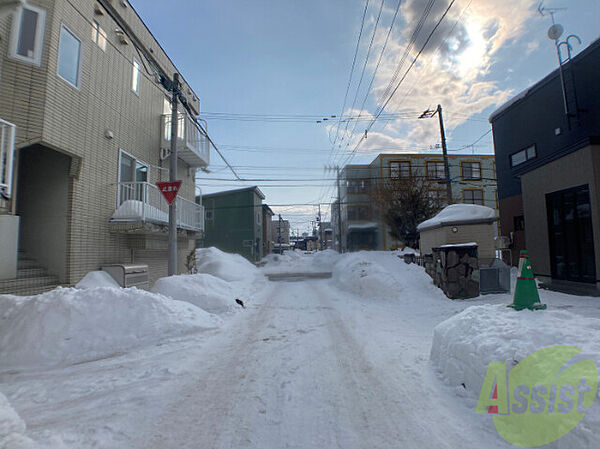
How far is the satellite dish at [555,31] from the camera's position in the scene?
9219mm

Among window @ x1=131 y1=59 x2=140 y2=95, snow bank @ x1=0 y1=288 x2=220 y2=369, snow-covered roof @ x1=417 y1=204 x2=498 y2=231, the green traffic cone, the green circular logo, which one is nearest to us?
the green circular logo

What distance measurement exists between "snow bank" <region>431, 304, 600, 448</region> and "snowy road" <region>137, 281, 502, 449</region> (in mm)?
338

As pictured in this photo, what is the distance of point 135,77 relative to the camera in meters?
9.91

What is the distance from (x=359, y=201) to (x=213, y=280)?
90.0 feet

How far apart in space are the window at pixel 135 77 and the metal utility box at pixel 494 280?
38.6 ft

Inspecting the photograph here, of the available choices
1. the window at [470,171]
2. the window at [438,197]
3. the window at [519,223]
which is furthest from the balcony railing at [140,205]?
the window at [470,171]

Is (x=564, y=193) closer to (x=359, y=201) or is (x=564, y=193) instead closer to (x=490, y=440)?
(x=490, y=440)

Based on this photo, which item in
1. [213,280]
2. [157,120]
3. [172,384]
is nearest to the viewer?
[172,384]

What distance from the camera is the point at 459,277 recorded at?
810cm

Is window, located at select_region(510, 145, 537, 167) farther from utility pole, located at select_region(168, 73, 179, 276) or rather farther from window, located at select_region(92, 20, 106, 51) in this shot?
window, located at select_region(92, 20, 106, 51)

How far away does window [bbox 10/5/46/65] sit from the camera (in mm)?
5507

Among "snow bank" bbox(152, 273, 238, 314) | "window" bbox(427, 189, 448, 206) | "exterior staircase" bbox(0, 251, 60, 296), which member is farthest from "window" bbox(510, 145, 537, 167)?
"exterior staircase" bbox(0, 251, 60, 296)

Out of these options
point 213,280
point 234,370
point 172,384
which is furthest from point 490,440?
point 213,280

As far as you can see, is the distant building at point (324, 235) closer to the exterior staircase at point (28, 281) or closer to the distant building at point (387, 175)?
the distant building at point (387, 175)
